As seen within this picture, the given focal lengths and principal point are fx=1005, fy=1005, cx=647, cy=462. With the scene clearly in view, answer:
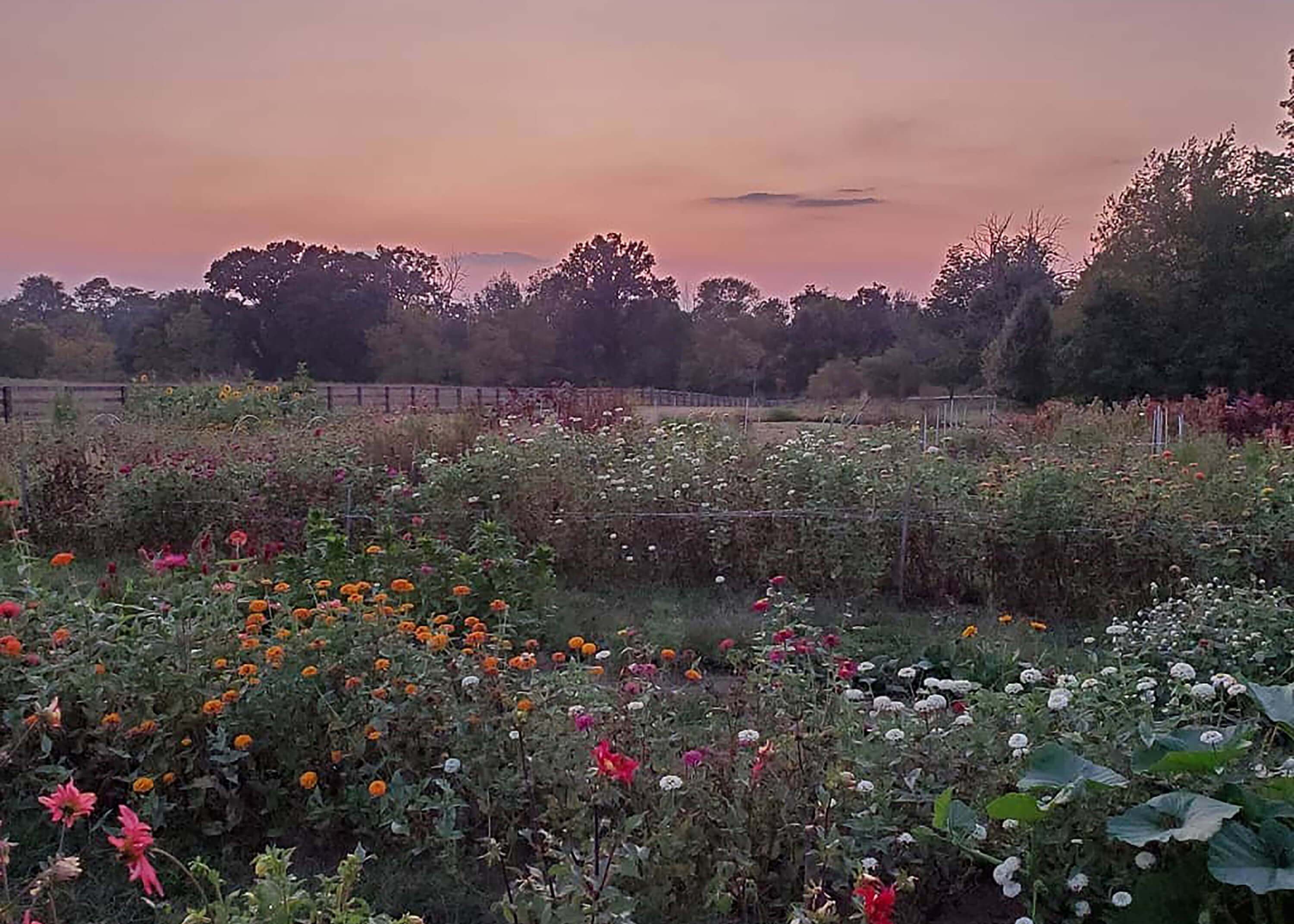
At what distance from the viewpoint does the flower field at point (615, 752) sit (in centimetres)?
195

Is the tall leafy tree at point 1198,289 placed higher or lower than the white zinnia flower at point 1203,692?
higher

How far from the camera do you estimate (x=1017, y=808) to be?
197 centimetres

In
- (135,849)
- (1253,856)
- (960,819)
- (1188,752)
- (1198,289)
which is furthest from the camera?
(1198,289)

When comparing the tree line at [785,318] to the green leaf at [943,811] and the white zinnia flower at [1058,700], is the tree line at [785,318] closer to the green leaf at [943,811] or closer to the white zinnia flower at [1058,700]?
the white zinnia flower at [1058,700]

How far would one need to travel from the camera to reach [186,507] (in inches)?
260

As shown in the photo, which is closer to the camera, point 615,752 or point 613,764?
point 613,764

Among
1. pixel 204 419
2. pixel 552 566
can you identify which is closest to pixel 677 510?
pixel 552 566

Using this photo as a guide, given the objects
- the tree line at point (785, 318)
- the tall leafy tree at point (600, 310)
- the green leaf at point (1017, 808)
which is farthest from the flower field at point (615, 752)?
the tall leafy tree at point (600, 310)

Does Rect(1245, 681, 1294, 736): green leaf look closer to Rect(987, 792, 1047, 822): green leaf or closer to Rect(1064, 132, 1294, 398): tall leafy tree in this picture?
Rect(987, 792, 1047, 822): green leaf

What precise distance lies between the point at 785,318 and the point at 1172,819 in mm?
39322

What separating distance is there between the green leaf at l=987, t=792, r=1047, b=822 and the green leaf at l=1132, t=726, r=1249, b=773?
0.72 feet

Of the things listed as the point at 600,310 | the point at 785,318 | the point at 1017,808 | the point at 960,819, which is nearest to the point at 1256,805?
the point at 1017,808

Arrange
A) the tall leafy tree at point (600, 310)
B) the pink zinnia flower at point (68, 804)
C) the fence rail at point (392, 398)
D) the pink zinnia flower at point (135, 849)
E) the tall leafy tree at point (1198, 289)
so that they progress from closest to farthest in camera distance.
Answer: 1. the pink zinnia flower at point (135, 849)
2. the pink zinnia flower at point (68, 804)
3. the fence rail at point (392, 398)
4. the tall leafy tree at point (1198, 289)
5. the tall leafy tree at point (600, 310)

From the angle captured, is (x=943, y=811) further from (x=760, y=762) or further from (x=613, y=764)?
(x=613, y=764)
